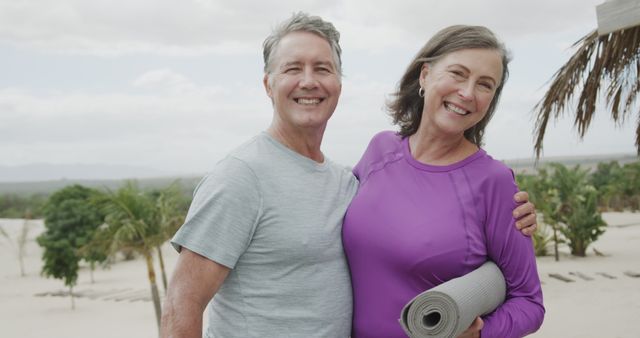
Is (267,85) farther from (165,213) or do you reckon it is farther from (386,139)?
(165,213)

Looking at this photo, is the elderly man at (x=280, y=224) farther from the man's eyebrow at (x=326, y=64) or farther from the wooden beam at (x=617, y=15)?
the wooden beam at (x=617, y=15)

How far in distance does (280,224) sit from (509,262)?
2.88 ft

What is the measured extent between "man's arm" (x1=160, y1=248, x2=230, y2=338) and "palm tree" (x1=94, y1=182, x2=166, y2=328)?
45.1ft

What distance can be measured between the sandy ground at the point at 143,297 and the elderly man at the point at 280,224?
29.3 ft

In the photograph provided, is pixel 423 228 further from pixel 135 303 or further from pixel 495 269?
pixel 135 303

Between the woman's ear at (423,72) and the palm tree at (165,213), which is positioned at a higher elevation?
the woman's ear at (423,72)

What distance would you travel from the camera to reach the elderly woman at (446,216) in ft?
7.51

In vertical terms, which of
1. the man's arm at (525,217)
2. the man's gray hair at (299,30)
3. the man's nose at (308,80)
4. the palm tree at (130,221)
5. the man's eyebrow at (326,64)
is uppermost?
the man's gray hair at (299,30)

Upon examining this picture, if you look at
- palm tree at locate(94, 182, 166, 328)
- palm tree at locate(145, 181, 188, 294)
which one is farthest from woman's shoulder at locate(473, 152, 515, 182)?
palm tree at locate(145, 181, 188, 294)

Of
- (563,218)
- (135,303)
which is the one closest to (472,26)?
(563,218)

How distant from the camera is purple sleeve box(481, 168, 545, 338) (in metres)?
2.28

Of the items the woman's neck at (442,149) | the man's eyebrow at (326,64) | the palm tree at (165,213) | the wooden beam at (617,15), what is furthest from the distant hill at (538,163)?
the palm tree at (165,213)

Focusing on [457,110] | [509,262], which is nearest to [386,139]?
[457,110]

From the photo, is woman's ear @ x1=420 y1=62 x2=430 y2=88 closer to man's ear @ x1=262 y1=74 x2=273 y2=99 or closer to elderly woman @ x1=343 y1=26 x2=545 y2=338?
elderly woman @ x1=343 y1=26 x2=545 y2=338
